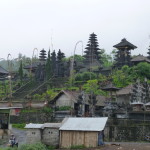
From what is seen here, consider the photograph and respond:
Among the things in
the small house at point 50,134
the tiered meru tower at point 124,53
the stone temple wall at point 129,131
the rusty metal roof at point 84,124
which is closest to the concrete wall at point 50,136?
the small house at point 50,134

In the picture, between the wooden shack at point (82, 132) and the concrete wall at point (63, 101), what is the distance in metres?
18.2

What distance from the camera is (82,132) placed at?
94.7ft

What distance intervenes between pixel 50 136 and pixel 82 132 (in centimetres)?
341

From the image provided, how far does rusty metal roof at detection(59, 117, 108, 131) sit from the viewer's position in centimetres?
2875

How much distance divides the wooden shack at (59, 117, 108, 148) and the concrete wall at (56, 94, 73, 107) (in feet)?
Result: 59.8

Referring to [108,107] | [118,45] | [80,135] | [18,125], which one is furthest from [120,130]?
[118,45]

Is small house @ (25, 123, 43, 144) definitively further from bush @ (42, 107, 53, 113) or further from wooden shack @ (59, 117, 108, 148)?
bush @ (42, 107, 53, 113)

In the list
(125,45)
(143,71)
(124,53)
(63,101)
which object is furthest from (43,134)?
(125,45)

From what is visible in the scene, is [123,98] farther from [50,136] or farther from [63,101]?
[50,136]

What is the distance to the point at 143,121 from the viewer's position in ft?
115

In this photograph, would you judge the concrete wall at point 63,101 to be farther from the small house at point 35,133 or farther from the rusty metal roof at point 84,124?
the small house at point 35,133

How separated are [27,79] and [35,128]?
47.8 meters

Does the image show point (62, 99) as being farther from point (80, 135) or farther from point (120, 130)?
point (80, 135)

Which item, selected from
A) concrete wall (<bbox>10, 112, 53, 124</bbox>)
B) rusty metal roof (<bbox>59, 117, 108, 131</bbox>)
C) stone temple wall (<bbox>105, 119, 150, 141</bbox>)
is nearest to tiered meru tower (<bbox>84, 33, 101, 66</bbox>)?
concrete wall (<bbox>10, 112, 53, 124</bbox>)
